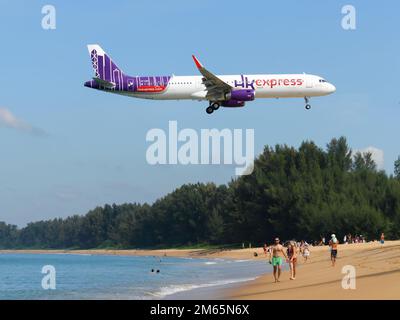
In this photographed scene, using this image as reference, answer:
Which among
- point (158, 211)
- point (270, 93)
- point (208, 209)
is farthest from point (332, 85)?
point (158, 211)

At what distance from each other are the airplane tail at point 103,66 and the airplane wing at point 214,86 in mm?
9591

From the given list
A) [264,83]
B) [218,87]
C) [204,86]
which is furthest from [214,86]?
[264,83]

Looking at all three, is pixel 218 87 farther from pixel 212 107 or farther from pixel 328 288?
pixel 328 288

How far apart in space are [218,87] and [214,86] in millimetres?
366

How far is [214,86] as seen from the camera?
6231cm

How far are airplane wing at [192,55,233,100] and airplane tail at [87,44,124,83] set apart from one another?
31.5ft

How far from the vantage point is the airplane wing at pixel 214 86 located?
202ft

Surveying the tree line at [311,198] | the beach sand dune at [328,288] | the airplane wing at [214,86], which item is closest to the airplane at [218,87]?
the airplane wing at [214,86]

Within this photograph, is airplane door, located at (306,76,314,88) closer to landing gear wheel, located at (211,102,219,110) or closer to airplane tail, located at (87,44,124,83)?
landing gear wheel, located at (211,102,219,110)

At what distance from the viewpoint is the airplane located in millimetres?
62094

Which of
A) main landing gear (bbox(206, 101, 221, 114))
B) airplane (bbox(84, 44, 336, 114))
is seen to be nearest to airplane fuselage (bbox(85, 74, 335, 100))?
airplane (bbox(84, 44, 336, 114))
